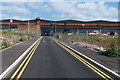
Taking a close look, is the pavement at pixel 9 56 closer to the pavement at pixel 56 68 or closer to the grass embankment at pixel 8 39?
the pavement at pixel 56 68

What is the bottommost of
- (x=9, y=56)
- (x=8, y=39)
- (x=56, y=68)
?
(x=56, y=68)

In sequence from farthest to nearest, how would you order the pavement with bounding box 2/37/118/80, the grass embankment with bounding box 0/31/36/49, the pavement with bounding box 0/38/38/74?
the grass embankment with bounding box 0/31/36/49 < the pavement with bounding box 0/38/38/74 < the pavement with bounding box 2/37/118/80

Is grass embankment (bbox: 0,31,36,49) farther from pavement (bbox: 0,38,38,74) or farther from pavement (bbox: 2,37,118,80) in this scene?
pavement (bbox: 2,37,118,80)

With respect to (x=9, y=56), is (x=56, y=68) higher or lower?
lower

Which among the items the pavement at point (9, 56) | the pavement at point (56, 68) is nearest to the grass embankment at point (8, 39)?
the pavement at point (9, 56)

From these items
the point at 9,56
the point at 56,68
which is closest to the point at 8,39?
the point at 9,56

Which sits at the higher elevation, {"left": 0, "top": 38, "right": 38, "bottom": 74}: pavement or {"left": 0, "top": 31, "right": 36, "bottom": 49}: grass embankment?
{"left": 0, "top": 31, "right": 36, "bottom": 49}: grass embankment

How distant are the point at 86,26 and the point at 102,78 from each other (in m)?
102

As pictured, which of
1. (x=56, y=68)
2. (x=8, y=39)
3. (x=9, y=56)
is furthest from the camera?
(x=8, y=39)

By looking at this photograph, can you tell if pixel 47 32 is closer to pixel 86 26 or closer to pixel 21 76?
pixel 86 26

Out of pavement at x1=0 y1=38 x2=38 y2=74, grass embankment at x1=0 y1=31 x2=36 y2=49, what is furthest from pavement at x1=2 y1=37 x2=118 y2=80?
grass embankment at x1=0 y1=31 x2=36 y2=49

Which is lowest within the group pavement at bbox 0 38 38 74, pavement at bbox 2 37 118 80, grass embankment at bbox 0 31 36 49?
pavement at bbox 2 37 118 80

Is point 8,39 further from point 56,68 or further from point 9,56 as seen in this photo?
point 56,68

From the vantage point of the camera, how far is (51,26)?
357 feet
